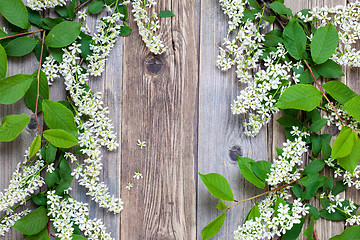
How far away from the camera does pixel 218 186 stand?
111 centimetres

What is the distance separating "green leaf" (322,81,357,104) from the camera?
1.11 meters

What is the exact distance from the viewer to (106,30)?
3.86 ft

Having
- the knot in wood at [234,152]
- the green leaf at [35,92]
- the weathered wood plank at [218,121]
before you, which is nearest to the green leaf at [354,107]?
the weathered wood plank at [218,121]

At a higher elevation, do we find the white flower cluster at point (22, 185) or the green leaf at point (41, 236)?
the white flower cluster at point (22, 185)

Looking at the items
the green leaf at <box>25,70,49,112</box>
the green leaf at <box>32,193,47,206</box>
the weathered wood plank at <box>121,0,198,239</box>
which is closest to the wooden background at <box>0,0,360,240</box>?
the weathered wood plank at <box>121,0,198,239</box>

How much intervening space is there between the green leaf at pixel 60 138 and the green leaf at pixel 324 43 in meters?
0.87

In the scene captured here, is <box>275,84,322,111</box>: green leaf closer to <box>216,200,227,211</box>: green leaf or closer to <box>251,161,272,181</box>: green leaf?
<box>251,161,272,181</box>: green leaf

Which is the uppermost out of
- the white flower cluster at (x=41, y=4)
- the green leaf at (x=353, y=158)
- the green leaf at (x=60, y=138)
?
the white flower cluster at (x=41, y=4)

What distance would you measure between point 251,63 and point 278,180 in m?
0.43

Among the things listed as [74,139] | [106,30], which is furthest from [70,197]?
[106,30]

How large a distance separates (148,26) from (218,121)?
0.44 metres

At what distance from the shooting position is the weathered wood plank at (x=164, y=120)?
1.20 m

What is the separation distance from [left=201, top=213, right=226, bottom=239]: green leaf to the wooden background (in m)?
0.08

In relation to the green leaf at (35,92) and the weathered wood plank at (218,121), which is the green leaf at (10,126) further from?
the weathered wood plank at (218,121)
